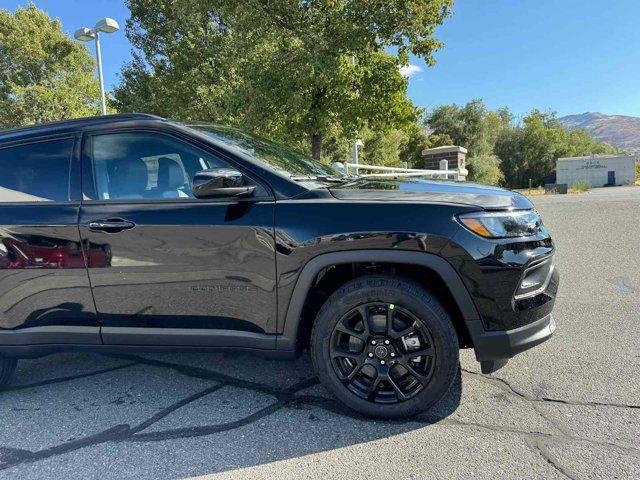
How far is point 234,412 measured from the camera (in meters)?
2.84

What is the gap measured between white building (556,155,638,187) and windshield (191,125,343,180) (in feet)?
130

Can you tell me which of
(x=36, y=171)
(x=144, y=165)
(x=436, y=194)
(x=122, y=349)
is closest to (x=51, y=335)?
(x=122, y=349)

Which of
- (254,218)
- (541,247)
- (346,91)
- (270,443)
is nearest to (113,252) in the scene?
(254,218)

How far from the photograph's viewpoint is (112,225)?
108 inches

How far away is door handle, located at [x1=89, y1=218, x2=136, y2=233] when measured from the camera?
2721mm

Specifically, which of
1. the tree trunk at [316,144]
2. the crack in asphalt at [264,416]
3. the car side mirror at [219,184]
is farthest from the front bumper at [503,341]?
the tree trunk at [316,144]

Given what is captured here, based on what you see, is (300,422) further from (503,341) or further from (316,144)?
(316,144)

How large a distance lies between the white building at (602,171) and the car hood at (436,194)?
39.5m

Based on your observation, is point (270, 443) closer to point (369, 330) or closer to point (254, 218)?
point (369, 330)

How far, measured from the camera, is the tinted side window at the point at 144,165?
112 inches

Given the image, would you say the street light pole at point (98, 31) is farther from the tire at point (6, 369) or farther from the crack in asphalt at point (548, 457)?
the crack in asphalt at point (548, 457)

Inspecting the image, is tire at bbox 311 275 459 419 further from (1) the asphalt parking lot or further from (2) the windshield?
(2) the windshield

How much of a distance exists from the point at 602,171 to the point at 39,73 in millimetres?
40288

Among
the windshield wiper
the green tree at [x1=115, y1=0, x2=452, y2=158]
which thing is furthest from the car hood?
the green tree at [x1=115, y1=0, x2=452, y2=158]
